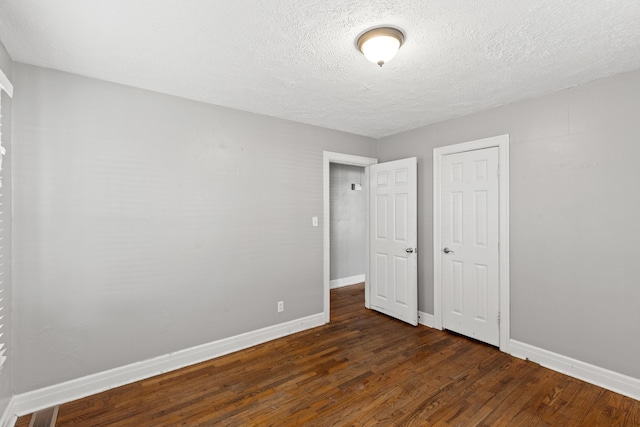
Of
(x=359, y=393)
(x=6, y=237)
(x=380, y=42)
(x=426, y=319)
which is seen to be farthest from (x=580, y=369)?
(x=6, y=237)

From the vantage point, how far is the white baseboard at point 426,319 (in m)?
3.66

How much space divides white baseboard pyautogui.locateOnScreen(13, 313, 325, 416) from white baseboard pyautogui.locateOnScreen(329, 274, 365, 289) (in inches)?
80.3

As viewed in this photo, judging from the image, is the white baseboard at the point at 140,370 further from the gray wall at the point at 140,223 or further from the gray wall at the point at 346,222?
the gray wall at the point at 346,222

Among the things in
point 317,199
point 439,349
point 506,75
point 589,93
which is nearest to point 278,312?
point 317,199

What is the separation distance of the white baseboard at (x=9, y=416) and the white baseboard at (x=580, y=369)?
4028 millimetres

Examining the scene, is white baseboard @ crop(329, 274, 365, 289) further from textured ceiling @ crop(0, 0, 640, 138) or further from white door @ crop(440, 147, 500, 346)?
textured ceiling @ crop(0, 0, 640, 138)

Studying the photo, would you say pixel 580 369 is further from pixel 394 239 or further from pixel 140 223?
pixel 140 223

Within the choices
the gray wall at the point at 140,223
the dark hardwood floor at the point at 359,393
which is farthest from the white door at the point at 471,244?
the gray wall at the point at 140,223

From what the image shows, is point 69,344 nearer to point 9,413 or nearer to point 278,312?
point 9,413

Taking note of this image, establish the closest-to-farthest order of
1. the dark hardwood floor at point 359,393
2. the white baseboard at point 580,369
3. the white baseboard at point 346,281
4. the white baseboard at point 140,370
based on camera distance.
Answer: the dark hardwood floor at point 359,393
the white baseboard at point 140,370
the white baseboard at point 580,369
the white baseboard at point 346,281

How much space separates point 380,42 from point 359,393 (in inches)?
97.7

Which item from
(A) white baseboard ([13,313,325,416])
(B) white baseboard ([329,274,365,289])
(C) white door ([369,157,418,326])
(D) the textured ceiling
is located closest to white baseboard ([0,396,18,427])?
(A) white baseboard ([13,313,325,416])

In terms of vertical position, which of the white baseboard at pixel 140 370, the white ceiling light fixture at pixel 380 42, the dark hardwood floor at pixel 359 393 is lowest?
the dark hardwood floor at pixel 359 393

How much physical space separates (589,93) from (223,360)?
4.00 m
